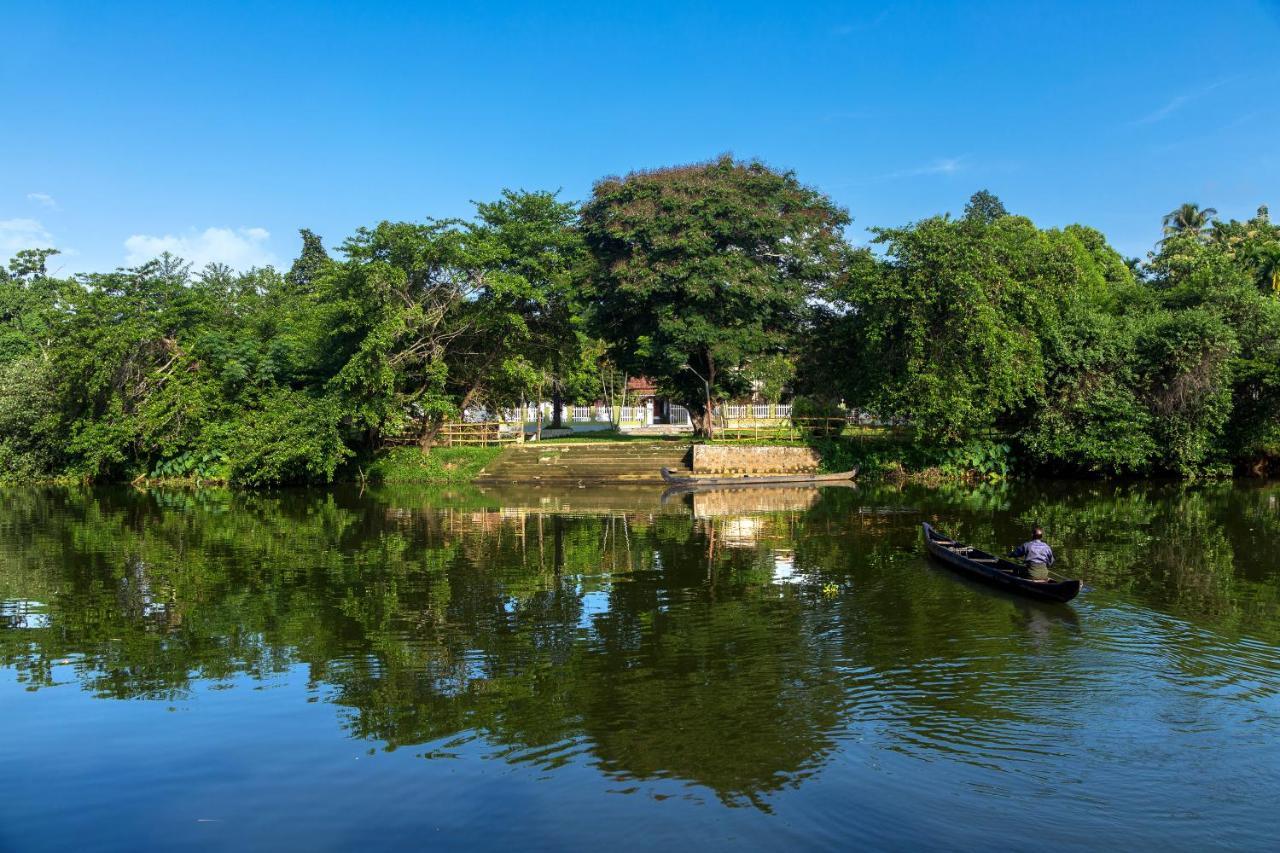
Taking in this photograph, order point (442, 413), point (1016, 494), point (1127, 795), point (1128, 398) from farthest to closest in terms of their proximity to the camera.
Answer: point (442, 413)
point (1128, 398)
point (1016, 494)
point (1127, 795)

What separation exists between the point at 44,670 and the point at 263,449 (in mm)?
22115

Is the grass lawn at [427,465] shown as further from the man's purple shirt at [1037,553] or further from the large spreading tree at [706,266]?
the man's purple shirt at [1037,553]

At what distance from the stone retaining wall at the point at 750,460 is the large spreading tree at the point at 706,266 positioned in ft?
11.4

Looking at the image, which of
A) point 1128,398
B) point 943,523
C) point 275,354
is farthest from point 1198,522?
point 275,354

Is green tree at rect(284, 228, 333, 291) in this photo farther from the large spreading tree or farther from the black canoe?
the black canoe

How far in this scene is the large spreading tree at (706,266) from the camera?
113 ft

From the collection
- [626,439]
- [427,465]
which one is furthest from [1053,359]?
[427,465]

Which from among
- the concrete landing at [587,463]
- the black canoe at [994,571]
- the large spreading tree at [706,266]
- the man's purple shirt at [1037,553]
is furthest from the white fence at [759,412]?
the man's purple shirt at [1037,553]

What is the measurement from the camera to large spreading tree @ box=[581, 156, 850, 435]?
34438 millimetres

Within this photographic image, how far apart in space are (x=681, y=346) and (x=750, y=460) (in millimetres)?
5349

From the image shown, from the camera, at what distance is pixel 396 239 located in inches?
1256

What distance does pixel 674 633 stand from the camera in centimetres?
1183

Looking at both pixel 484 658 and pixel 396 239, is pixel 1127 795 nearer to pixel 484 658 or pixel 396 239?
pixel 484 658

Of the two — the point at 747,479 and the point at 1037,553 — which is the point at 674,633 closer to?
the point at 1037,553
